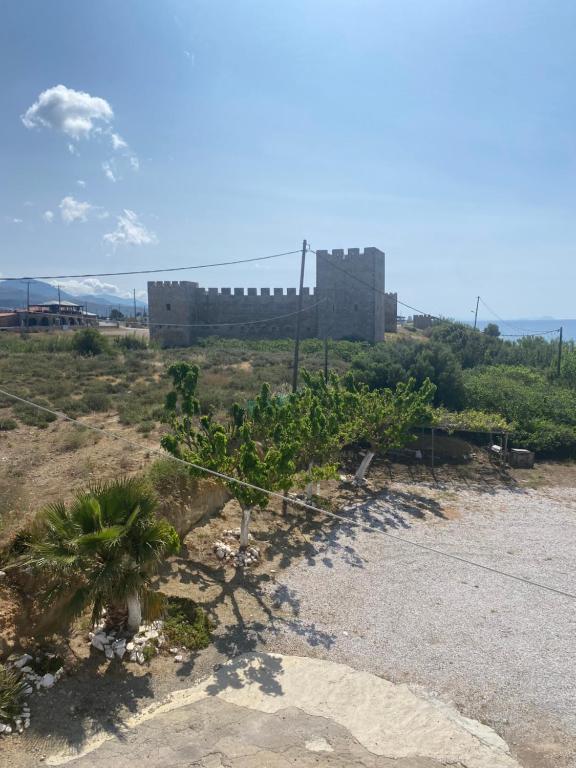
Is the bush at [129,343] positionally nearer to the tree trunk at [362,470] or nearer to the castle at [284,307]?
the castle at [284,307]

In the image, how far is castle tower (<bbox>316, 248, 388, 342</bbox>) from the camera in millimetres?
39188

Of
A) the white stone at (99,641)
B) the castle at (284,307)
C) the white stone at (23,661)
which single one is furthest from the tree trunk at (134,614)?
the castle at (284,307)

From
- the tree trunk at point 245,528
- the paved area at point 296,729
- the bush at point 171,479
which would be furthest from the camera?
the bush at point 171,479

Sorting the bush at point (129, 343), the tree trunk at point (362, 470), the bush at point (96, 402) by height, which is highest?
the bush at point (129, 343)

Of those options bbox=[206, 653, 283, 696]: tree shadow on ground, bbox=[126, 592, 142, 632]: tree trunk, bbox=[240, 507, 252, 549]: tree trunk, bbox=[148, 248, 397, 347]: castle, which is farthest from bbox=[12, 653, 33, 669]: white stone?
bbox=[148, 248, 397, 347]: castle

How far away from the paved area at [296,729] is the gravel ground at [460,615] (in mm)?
527

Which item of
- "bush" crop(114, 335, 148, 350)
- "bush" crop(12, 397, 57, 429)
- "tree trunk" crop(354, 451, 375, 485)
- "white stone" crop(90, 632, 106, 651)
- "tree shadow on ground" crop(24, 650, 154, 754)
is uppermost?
"bush" crop(114, 335, 148, 350)

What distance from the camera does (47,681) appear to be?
24.2 ft

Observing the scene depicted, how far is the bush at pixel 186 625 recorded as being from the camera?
8.75 m

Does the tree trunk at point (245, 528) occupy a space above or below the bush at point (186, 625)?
above

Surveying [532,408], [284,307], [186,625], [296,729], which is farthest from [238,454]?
[284,307]

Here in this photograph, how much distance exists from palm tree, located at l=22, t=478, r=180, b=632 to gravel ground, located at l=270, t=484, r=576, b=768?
2.99 metres

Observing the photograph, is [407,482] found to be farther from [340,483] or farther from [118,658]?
[118,658]

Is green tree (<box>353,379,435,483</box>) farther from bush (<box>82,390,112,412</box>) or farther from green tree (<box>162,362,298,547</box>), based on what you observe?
bush (<box>82,390,112,412</box>)
